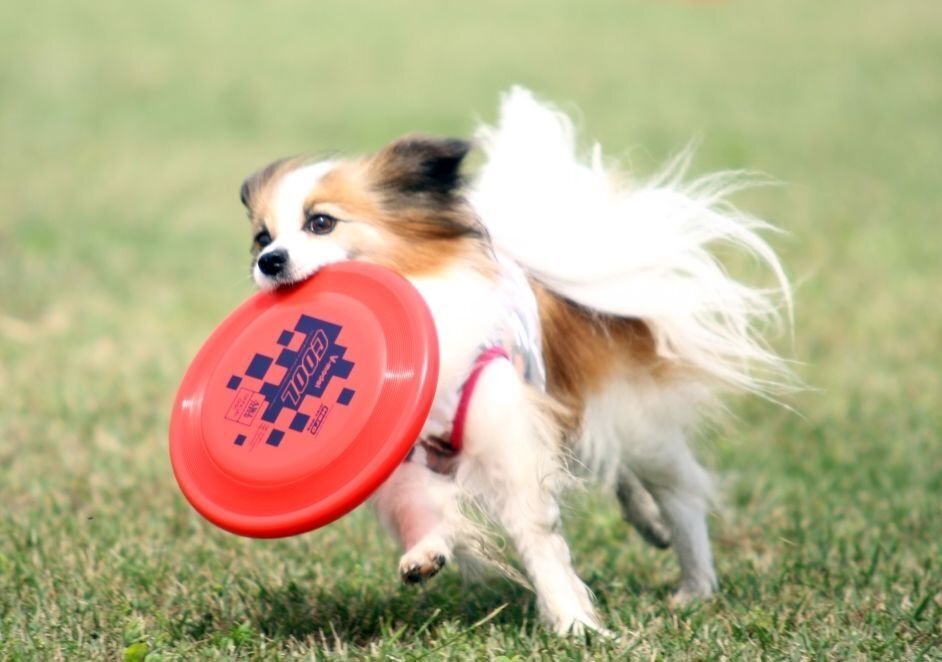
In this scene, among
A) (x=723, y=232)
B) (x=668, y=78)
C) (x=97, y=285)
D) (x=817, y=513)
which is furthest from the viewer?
(x=668, y=78)

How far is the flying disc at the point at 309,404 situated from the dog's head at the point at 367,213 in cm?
8

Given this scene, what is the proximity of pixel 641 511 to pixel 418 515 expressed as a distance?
4.38ft

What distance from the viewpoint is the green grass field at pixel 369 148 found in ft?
13.7

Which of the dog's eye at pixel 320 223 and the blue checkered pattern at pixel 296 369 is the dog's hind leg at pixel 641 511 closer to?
the blue checkered pattern at pixel 296 369

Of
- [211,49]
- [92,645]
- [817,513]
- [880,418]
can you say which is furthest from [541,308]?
[211,49]

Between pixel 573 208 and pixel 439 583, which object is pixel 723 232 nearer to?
pixel 573 208

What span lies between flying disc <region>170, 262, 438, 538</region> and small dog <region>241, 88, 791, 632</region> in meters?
0.12

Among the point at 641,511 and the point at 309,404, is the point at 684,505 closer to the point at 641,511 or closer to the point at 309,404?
the point at 641,511

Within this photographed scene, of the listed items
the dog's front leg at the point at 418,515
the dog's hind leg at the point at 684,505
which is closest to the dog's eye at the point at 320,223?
the dog's front leg at the point at 418,515

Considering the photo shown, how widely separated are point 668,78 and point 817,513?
14013mm

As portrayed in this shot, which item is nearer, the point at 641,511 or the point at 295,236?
the point at 295,236

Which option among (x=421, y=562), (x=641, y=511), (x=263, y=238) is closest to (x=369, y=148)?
(x=641, y=511)

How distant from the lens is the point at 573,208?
443cm

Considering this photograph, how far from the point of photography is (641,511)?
4.92 m
